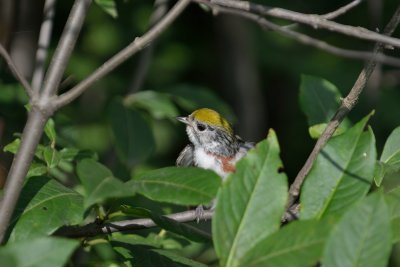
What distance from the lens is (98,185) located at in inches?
68.9

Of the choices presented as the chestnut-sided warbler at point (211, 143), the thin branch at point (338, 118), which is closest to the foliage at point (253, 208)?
the thin branch at point (338, 118)

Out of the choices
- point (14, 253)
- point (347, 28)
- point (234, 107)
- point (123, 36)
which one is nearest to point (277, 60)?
point (234, 107)

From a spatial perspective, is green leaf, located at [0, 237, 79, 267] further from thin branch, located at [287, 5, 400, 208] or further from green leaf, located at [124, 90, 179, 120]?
green leaf, located at [124, 90, 179, 120]

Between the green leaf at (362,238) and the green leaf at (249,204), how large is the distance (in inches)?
8.9

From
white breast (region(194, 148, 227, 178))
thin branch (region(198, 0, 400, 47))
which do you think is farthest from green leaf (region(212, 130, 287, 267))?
white breast (region(194, 148, 227, 178))

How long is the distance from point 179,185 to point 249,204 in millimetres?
199

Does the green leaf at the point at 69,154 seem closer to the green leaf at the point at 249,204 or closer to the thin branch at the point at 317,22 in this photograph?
the thin branch at the point at 317,22

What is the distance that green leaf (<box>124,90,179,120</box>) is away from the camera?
4316mm

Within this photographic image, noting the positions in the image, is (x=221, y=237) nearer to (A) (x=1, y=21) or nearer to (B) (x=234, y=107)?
(A) (x=1, y=21)

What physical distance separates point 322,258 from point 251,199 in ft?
0.93

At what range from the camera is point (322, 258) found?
61.1 inches

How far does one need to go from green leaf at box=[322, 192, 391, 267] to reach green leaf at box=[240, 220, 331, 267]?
0.06 m

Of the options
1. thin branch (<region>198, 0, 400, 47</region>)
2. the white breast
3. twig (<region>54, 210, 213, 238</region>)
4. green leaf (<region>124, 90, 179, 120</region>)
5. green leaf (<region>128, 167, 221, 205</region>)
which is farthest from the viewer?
the white breast

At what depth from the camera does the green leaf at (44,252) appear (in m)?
1.40
